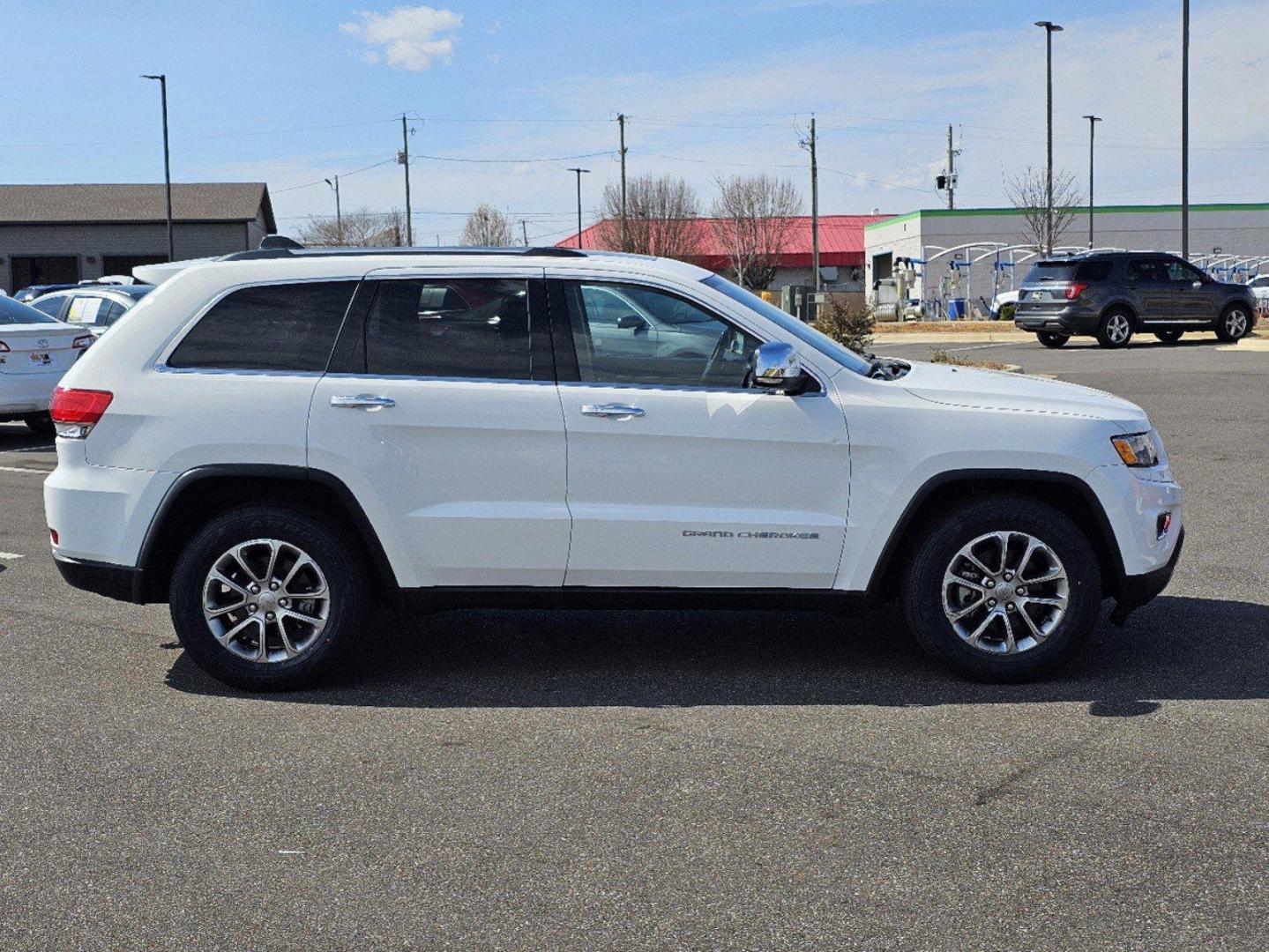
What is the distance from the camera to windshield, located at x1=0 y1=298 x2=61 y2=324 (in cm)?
1519

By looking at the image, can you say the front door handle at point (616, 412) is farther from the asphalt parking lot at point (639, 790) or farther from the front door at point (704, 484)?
the asphalt parking lot at point (639, 790)

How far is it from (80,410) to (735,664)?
2.95m

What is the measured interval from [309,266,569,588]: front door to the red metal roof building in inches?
2625

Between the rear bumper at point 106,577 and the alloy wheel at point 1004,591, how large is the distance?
332 centimetres

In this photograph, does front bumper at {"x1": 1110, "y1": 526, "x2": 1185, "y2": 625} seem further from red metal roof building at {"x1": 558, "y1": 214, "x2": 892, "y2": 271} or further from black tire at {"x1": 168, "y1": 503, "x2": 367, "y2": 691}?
red metal roof building at {"x1": 558, "y1": 214, "x2": 892, "y2": 271}

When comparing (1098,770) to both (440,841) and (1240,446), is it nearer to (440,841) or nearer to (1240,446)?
(440,841)

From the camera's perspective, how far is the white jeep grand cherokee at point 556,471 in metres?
5.94

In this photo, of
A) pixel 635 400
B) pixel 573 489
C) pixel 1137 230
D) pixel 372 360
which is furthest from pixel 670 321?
pixel 1137 230

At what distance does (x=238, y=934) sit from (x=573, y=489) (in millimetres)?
2554

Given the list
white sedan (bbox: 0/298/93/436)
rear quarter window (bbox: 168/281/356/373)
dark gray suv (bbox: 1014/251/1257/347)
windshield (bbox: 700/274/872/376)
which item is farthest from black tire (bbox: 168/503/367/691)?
dark gray suv (bbox: 1014/251/1257/347)

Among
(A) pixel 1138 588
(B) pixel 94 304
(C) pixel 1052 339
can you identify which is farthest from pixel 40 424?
(C) pixel 1052 339

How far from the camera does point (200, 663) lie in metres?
6.09

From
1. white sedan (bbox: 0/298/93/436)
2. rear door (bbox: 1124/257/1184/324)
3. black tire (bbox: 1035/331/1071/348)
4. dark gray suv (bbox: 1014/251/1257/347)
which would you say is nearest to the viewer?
white sedan (bbox: 0/298/93/436)

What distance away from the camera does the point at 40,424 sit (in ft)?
53.4
